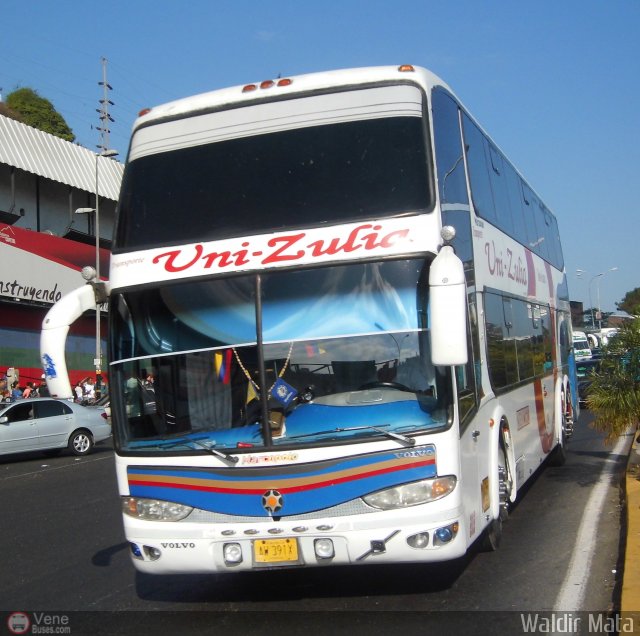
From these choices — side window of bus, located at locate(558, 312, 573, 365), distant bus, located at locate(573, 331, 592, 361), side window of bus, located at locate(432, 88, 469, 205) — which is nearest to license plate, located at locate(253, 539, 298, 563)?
side window of bus, located at locate(432, 88, 469, 205)

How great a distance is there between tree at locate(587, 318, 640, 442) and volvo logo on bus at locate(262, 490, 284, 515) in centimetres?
521

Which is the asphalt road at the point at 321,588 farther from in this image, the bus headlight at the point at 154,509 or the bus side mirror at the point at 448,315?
the bus side mirror at the point at 448,315

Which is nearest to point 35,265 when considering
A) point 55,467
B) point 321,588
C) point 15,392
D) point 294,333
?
point 15,392

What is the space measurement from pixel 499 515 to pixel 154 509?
3.21 meters

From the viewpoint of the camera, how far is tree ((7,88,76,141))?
209ft

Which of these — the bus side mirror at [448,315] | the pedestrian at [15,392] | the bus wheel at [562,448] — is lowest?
the bus wheel at [562,448]

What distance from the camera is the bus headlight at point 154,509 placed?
6.32 meters

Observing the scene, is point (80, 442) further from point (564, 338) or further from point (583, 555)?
point (583, 555)

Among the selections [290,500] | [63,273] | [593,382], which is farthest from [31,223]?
[290,500]

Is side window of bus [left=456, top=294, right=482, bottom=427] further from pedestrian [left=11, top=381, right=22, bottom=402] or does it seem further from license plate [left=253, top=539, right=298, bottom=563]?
pedestrian [left=11, top=381, right=22, bottom=402]

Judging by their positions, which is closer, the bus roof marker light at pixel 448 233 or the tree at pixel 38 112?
the bus roof marker light at pixel 448 233

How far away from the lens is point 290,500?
6047mm

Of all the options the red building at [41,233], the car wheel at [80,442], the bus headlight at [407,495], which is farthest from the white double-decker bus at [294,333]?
the red building at [41,233]

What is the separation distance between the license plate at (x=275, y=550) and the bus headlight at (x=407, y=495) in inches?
23.8
